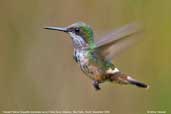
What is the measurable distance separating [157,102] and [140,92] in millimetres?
77

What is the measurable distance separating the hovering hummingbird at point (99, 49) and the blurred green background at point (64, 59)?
6.9 inches

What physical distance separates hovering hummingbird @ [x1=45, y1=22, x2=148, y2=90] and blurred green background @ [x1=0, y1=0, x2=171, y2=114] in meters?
0.18

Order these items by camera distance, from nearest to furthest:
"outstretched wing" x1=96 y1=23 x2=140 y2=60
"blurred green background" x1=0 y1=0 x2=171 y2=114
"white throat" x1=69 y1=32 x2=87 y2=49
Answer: "outstretched wing" x1=96 y1=23 x2=140 y2=60 → "white throat" x1=69 y1=32 x2=87 y2=49 → "blurred green background" x1=0 y1=0 x2=171 y2=114

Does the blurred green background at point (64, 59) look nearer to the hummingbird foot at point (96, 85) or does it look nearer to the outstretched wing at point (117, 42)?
the hummingbird foot at point (96, 85)

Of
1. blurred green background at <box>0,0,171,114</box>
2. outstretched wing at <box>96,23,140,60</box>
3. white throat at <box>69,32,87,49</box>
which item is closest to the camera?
outstretched wing at <box>96,23,140,60</box>

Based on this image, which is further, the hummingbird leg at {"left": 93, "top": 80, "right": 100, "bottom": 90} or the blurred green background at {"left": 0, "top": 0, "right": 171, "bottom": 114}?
the blurred green background at {"left": 0, "top": 0, "right": 171, "bottom": 114}

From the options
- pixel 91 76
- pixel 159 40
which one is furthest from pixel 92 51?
pixel 159 40

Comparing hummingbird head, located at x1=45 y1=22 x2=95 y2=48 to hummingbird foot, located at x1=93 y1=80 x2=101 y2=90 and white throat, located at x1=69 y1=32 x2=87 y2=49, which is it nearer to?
white throat, located at x1=69 y1=32 x2=87 y2=49

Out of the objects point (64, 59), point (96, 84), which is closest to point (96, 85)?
point (96, 84)

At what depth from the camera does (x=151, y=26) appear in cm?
149

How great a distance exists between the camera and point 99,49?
114 centimetres

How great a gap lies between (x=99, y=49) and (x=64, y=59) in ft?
0.96

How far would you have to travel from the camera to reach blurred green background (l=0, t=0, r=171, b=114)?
1.43 m

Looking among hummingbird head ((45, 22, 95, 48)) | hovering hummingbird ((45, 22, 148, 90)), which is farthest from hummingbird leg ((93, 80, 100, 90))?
hummingbird head ((45, 22, 95, 48))
